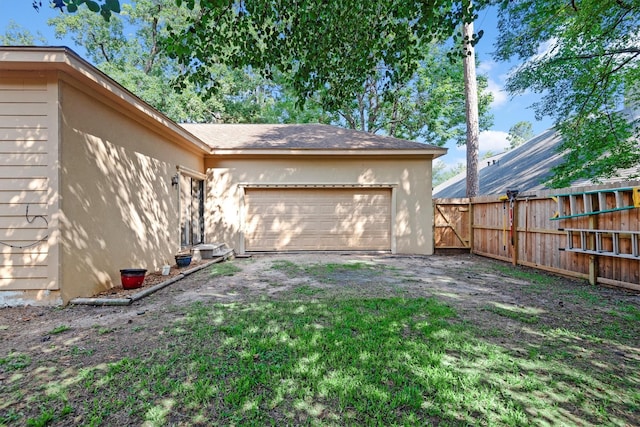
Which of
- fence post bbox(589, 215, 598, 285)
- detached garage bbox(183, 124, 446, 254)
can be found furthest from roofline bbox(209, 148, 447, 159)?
fence post bbox(589, 215, 598, 285)

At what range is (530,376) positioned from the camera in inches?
86.1

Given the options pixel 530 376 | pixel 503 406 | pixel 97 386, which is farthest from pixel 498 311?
pixel 97 386

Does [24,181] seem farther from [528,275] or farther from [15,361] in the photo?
[528,275]

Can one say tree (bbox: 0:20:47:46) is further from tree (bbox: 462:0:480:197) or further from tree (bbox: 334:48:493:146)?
tree (bbox: 462:0:480:197)

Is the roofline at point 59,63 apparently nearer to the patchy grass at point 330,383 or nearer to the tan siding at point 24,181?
the tan siding at point 24,181

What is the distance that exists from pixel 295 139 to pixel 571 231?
7.16 meters

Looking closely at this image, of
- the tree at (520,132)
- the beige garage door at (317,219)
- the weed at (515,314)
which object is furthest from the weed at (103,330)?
the tree at (520,132)

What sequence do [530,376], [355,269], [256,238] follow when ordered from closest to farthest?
[530,376], [355,269], [256,238]

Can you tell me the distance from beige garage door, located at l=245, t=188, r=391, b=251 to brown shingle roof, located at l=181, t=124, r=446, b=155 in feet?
4.13

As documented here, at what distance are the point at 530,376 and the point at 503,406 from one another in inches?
20.8

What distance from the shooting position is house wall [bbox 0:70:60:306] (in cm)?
376

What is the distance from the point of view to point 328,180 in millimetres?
8594

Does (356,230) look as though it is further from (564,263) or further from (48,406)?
(48,406)

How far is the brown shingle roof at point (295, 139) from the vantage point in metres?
8.47
